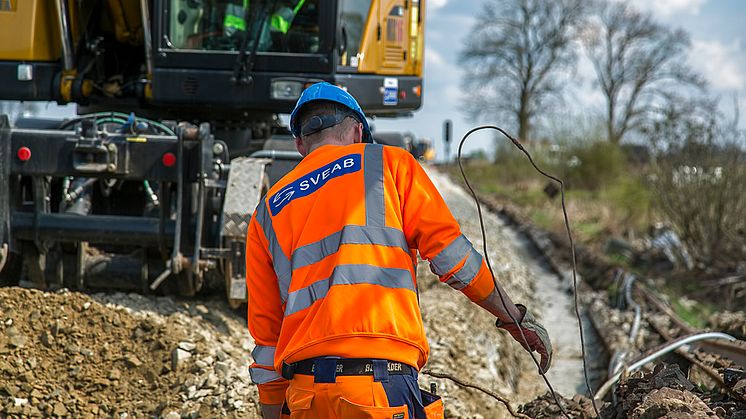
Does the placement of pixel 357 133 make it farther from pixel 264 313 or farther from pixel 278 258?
pixel 264 313

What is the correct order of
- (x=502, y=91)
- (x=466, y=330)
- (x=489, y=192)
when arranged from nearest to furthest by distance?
(x=466, y=330)
(x=489, y=192)
(x=502, y=91)

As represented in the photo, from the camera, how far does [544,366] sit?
3.33m

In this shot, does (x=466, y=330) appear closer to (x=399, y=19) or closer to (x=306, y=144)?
(x=399, y=19)

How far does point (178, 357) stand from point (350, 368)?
2.81 m

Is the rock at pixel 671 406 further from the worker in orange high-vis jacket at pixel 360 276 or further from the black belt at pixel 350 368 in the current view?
the black belt at pixel 350 368

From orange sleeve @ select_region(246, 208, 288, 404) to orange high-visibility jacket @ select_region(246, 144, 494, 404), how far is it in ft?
0.39

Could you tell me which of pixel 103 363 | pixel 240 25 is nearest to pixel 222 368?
pixel 103 363

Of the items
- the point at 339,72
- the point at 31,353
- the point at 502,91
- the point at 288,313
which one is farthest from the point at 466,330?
the point at 502,91

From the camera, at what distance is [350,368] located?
2.88 metres

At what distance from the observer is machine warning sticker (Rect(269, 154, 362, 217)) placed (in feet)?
9.95

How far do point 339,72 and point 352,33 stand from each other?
14.5 inches

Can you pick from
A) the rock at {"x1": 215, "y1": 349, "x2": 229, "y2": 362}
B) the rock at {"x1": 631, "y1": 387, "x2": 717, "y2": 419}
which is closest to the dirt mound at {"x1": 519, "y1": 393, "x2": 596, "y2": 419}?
the rock at {"x1": 631, "y1": 387, "x2": 717, "y2": 419}

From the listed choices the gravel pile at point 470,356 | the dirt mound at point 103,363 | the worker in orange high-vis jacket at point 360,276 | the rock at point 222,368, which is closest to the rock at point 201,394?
the dirt mound at point 103,363

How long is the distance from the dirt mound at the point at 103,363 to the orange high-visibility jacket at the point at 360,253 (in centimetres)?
226
